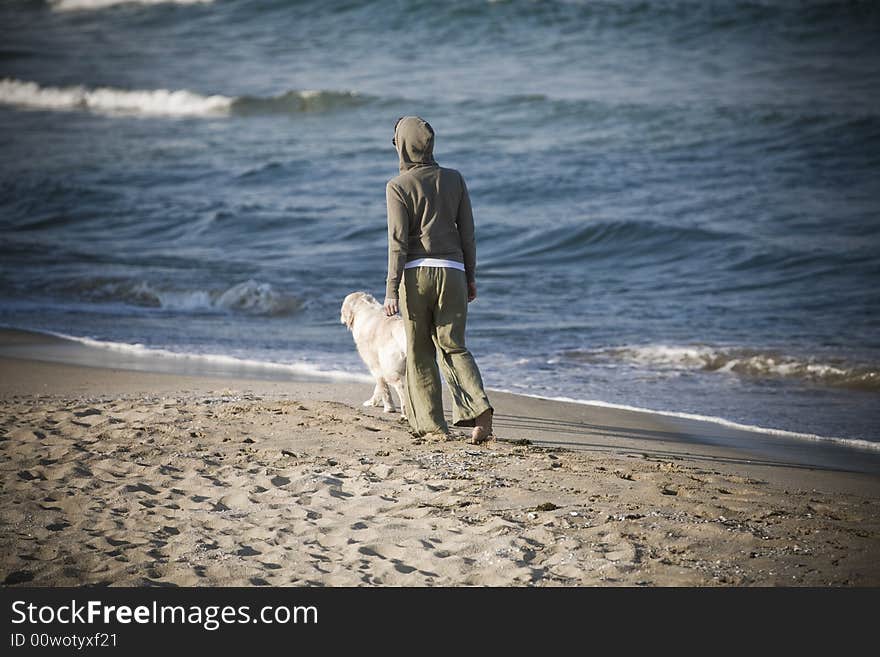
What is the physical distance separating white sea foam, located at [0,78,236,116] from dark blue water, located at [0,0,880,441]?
10 cm

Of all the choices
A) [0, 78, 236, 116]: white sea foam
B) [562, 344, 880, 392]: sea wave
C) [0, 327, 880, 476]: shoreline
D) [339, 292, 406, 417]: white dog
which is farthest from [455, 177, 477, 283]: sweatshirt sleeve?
[0, 78, 236, 116]: white sea foam

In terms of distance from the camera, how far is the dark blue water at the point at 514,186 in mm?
11188

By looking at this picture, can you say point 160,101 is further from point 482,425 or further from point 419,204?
point 482,425

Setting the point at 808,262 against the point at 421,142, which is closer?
the point at 421,142

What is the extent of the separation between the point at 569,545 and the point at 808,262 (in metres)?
11.5

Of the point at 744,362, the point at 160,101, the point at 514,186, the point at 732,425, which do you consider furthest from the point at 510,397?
the point at 160,101

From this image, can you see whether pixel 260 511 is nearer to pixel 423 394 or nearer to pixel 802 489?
pixel 423 394

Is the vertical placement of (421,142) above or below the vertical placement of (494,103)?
below

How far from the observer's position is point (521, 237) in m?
17.5

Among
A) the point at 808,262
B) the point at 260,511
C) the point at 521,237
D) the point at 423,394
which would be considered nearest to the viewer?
the point at 260,511

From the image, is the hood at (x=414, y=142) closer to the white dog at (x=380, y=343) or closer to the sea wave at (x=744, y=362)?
the white dog at (x=380, y=343)

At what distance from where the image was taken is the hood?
6.25 metres

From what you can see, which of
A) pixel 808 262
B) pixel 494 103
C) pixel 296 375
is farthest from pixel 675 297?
pixel 494 103

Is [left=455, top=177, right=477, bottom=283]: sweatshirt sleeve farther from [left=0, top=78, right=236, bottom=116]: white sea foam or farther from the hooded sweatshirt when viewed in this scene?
[left=0, top=78, right=236, bottom=116]: white sea foam
